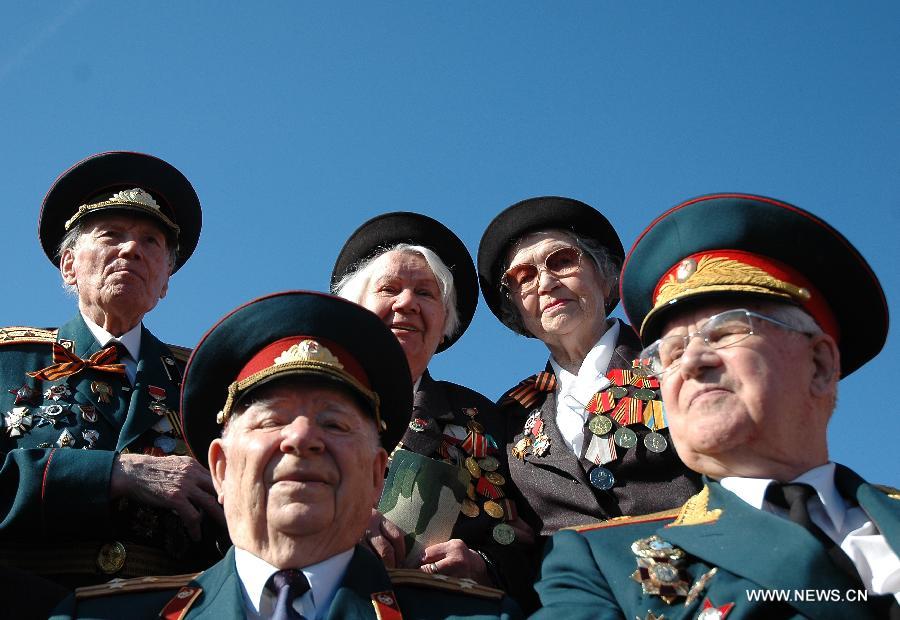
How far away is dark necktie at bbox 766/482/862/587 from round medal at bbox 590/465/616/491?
1530mm

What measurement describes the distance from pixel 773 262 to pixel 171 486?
266 centimetres

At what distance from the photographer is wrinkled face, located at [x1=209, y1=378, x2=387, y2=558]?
4.09 m

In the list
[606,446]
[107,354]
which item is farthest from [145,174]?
[606,446]

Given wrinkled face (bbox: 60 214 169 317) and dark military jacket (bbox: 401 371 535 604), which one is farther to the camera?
wrinkled face (bbox: 60 214 169 317)

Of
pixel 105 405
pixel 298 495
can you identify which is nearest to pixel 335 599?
pixel 298 495

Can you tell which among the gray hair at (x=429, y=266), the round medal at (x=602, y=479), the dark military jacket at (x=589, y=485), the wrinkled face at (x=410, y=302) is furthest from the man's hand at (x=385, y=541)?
the gray hair at (x=429, y=266)

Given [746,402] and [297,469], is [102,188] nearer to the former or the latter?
[297,469]

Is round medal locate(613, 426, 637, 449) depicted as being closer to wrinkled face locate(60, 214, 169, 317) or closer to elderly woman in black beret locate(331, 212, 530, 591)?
elderly woman in black beret locate(331, 212, 530, 591)

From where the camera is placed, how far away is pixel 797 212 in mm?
4656

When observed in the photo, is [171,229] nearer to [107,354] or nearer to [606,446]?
[107,354]

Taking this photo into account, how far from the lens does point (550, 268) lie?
649 cm

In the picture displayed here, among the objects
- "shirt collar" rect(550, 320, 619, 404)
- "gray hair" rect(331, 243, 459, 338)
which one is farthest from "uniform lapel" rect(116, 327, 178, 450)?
"shirt collar" rect(550, 320, 619, 404)

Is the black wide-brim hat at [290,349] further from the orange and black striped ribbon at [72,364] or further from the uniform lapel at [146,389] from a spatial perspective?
the orange and black striped ribbon at [72,364]

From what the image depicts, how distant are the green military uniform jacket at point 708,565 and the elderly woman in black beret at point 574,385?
1.17 meters
